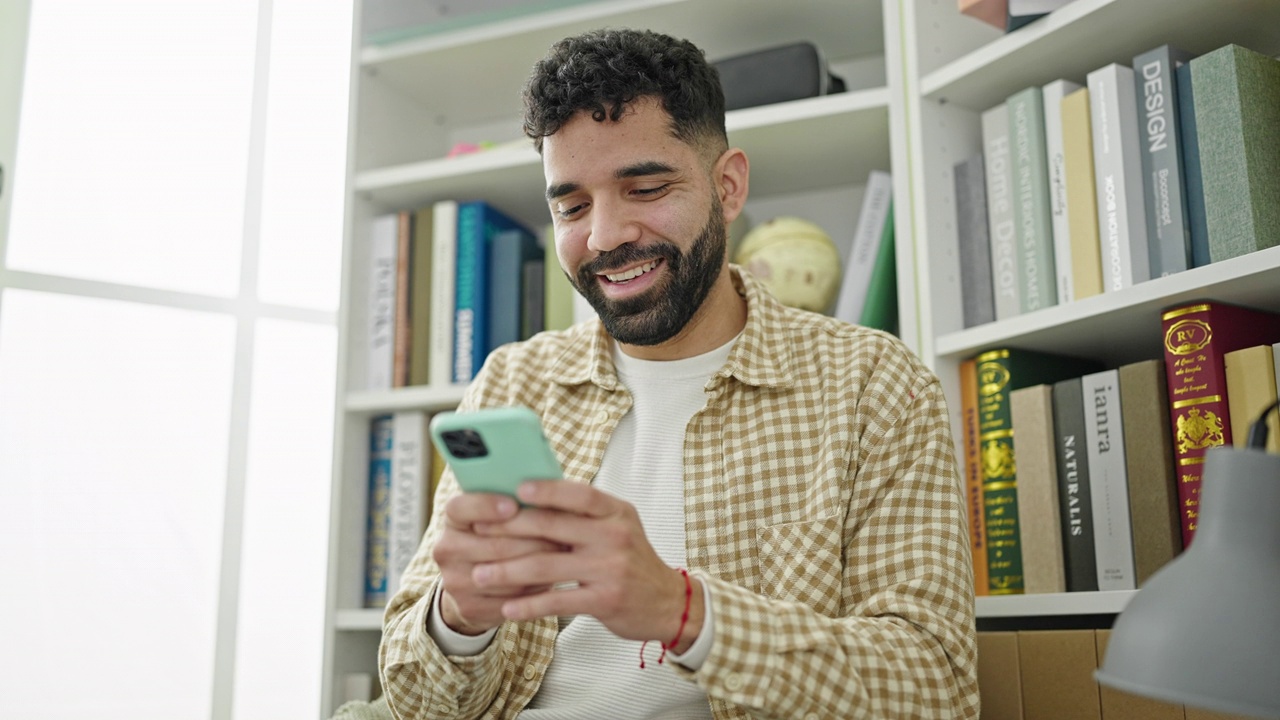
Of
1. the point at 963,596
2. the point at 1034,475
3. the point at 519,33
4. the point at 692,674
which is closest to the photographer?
the point at 692,674

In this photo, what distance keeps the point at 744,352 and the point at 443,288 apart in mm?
662

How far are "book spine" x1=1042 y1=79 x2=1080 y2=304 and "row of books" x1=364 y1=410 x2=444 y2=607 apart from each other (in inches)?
37.9

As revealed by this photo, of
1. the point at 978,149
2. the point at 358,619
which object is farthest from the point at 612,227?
the point at 358,619

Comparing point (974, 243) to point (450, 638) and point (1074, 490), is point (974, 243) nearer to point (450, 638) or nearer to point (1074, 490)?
point (1074, 490)

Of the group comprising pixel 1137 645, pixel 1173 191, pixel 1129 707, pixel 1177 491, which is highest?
pixel 1173 191

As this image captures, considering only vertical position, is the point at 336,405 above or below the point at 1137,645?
above

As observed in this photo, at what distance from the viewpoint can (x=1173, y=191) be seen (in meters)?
1.17

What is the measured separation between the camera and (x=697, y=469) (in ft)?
3.92

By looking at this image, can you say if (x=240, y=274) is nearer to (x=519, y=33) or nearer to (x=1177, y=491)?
(x=519, y=33)

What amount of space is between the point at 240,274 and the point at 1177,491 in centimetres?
150

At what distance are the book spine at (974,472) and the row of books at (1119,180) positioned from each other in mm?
81

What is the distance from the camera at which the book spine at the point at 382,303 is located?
1.74 m

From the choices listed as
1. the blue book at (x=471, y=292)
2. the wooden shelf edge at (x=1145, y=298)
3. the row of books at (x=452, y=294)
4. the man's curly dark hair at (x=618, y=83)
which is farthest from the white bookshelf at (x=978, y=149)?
the blue book at (x=471, y=292)

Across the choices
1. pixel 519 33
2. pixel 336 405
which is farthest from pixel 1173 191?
pixel 336 405
